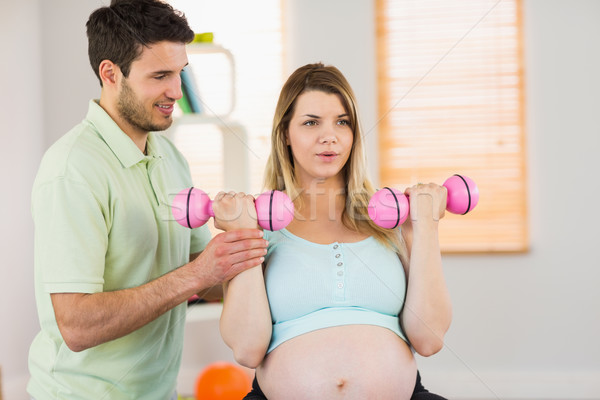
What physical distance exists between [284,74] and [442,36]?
2.85 ft

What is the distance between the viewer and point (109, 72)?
1519mm

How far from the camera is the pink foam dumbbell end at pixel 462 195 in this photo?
136 cm

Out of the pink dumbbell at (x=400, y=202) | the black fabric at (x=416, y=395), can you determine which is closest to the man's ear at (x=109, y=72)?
the pink dumbbell at (x=400, y=202)

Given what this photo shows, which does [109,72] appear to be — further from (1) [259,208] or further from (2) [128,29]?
(1) [259,208]

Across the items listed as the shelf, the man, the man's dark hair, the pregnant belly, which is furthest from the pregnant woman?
the shelf

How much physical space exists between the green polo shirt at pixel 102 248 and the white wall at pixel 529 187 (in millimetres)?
1596

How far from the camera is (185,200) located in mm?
1272

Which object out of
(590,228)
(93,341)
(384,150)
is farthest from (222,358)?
(590,228)

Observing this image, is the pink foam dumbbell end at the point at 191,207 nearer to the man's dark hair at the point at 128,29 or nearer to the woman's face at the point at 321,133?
the woman's face at the point at 321,133

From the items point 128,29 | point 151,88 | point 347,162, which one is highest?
point 128,29

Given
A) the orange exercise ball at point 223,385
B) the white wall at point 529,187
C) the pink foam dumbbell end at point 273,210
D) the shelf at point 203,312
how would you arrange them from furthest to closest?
the white wall at point 529,187 → the shelf at point 203,312 → the orange exercise ball at point 223,385 → the pink foam dumbbell end at point 273,210

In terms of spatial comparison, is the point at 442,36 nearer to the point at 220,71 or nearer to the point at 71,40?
the point at 220,71

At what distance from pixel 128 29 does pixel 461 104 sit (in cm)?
200

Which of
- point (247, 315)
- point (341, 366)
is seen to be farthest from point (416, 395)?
point (247, 315)
